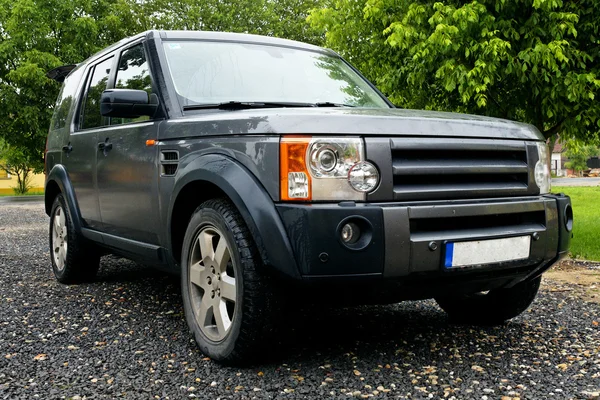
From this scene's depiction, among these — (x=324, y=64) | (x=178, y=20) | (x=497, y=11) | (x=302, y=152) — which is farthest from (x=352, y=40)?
(x=178, y=20)

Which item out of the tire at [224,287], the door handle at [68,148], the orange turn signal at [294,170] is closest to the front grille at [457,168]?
the orange turn signal at [294,170]

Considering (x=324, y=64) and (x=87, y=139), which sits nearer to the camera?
(x=324, y=64)

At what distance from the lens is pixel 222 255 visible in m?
3.22

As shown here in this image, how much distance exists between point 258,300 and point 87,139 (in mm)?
2664

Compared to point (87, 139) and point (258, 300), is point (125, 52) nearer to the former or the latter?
point (87, 139)

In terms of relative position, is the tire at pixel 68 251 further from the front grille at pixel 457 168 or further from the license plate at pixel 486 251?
the license plate at pixel 486 251

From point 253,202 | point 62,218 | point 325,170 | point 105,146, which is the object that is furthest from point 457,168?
point 62,218

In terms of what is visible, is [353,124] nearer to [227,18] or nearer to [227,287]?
[227,287]

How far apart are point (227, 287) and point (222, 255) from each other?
0.53ft

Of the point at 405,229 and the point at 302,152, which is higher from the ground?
the point at 302,152

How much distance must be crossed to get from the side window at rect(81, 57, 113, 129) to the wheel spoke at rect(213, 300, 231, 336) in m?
2.17

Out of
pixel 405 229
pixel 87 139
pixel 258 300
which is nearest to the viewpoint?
pixel 405 229

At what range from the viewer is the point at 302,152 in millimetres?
2840

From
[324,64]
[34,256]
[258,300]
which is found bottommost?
[34,256]
